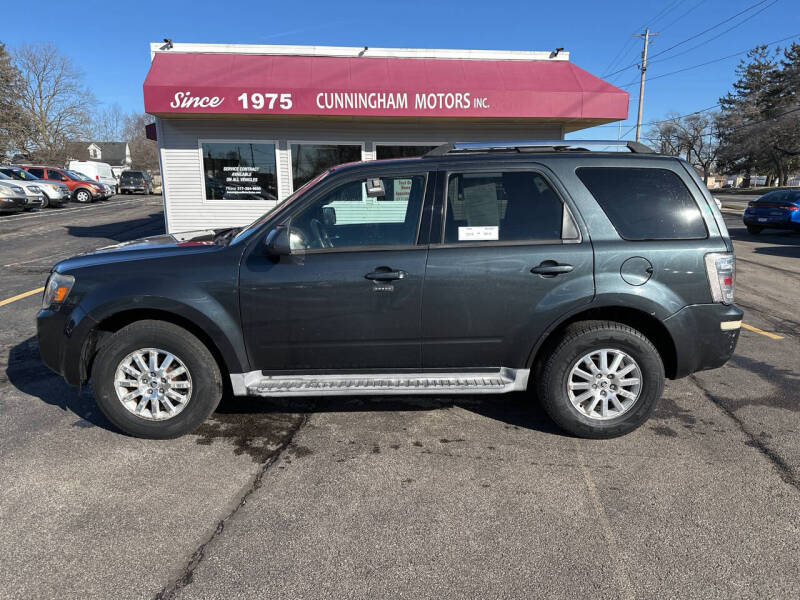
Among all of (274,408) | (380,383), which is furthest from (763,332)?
(274,408)

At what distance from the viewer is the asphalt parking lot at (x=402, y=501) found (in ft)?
7.63

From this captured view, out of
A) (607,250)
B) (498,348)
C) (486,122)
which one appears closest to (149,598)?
(498,348)

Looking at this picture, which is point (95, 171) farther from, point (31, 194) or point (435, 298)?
point (435, 298)

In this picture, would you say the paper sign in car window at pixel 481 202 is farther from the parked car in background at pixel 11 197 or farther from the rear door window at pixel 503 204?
the parked car in background at pixel 11 197

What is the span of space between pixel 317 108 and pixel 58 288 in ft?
26.6

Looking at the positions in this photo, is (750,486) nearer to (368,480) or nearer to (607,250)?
(607,250)

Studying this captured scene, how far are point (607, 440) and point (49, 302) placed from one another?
3.94 meters

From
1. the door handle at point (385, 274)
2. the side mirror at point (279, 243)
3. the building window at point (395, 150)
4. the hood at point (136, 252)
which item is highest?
the building window at point (395, 150)

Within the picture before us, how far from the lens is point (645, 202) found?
11.6 feet

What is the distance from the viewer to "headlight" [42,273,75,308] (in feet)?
11.5

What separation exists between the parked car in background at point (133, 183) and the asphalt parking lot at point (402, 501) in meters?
39.0

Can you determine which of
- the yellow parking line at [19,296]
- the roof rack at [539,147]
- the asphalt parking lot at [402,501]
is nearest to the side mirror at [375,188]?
the roof rack at [539,147]

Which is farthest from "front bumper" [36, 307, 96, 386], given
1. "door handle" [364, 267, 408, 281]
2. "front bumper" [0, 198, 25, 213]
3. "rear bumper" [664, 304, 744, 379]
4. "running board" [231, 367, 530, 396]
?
"front bumper" [0, 198, 25, 213]

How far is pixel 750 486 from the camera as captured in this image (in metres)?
3.02
